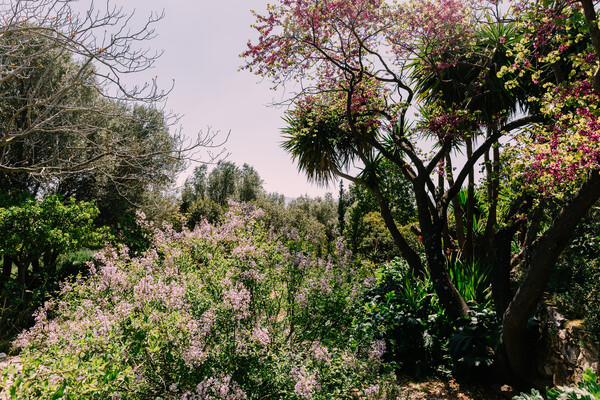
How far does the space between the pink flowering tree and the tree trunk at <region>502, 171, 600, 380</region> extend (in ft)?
0.04

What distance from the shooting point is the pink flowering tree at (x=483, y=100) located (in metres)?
3.50

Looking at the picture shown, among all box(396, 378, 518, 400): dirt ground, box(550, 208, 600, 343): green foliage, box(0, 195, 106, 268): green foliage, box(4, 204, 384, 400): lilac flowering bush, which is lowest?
box(396, 378, 518, 400): dirt ground

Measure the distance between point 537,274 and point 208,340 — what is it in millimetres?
3751

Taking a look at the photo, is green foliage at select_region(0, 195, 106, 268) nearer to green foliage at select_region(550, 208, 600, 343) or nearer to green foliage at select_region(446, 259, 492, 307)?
green foliage at select_region(446, 259, 492, 307)

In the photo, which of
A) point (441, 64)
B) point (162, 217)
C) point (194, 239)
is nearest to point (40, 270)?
point (162, 217)

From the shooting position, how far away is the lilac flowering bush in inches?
97.1

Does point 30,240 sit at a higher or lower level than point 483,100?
lower

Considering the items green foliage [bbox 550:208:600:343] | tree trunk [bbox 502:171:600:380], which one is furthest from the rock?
tree trunk [bbox 502:171:600:380]

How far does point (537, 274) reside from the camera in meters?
3.69

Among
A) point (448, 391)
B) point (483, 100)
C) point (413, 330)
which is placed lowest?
point (448, 391)

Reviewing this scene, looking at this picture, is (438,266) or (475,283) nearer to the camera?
(438,266)

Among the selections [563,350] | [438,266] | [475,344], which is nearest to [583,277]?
[563,350]

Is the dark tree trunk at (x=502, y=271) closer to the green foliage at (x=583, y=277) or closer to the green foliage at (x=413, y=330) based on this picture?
the green foliage at (x=583, y=277)

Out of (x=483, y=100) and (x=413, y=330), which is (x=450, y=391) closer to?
(x=413, y=330)
